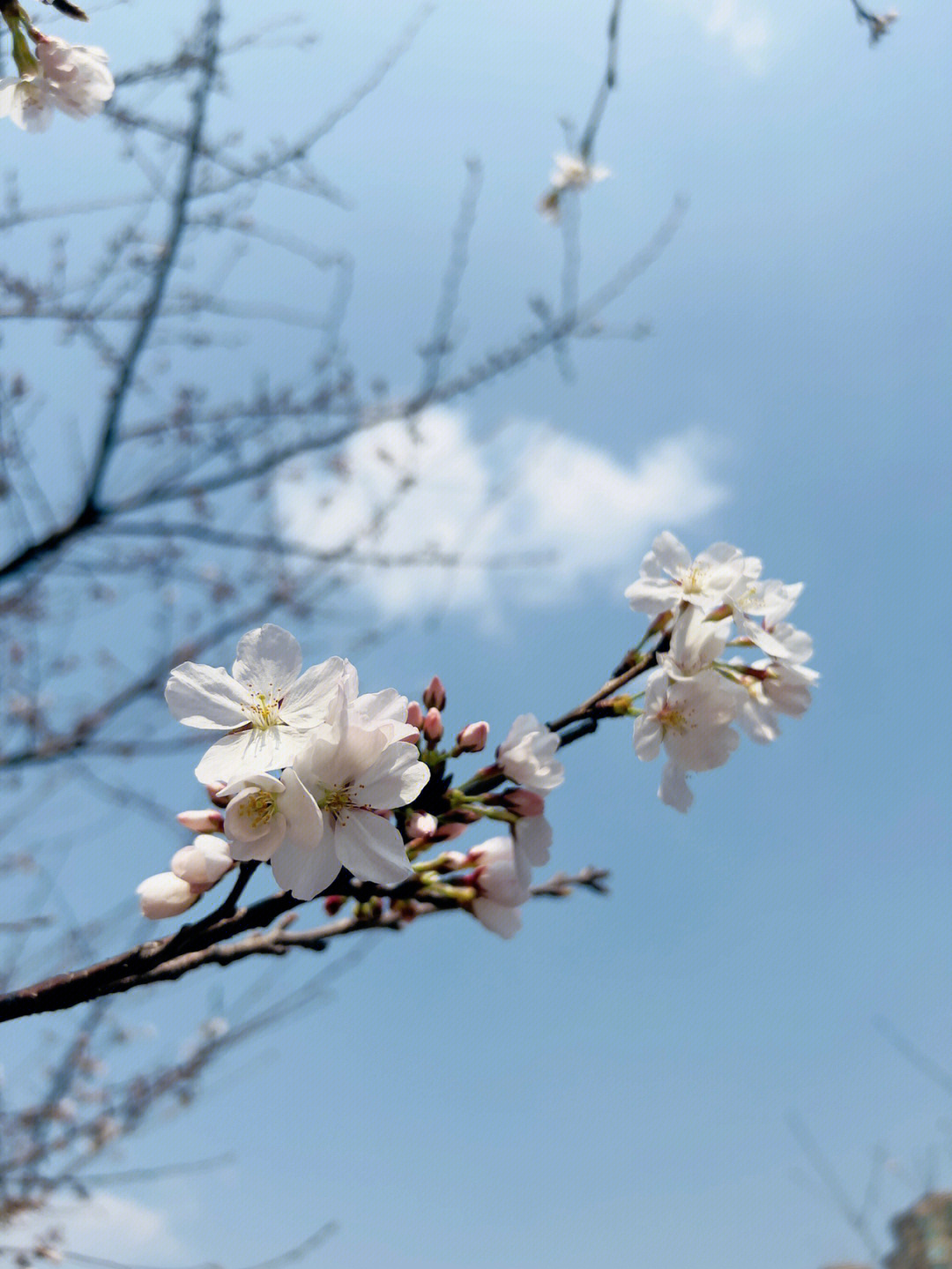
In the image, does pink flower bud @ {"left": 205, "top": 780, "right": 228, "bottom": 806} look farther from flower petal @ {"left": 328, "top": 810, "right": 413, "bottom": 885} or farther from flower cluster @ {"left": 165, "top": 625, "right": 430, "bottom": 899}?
flower petal @ {"left": 328, "top": 810, "right": 413, "bottom": 885}

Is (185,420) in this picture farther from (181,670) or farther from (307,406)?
(181,670)

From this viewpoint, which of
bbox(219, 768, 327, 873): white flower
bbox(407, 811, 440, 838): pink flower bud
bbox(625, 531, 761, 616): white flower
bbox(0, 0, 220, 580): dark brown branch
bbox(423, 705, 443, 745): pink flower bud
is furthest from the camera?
bbox(0, 0, 220, 580): dark brown branch

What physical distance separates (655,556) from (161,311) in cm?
288

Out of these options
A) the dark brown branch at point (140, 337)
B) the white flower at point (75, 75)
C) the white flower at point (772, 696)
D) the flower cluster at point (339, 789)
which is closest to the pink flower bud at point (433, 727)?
the flower cluster at point (339, 789)

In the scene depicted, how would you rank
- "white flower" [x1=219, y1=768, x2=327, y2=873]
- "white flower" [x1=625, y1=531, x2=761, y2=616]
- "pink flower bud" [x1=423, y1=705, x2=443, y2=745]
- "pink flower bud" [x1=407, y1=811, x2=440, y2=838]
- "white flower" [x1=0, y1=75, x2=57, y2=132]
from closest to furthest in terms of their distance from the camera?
"white flower" [x1=219, y1=768, x2=327, y2=873] → "pink flower bud" [x1=407, y1=811, x2=440, y2=838] → "pink flower bud" [x1=423, y1=705, x2=443, y2=745] → "white flower" [x1=625, y1=531, x2=761, y2=616] → "white flower" [x1=0, y1=75, x2=57, y2=132]

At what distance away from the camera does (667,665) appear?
1.08 meters

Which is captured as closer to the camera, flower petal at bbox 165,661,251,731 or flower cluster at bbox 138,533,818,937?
flower cluster at bbox 138,533,818,937

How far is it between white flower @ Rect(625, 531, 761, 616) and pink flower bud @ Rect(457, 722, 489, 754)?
0.28 m

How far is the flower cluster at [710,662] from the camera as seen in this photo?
3.61 ft

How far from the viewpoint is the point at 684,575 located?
4.07ft

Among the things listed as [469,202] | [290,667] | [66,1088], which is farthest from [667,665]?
[66,1088]

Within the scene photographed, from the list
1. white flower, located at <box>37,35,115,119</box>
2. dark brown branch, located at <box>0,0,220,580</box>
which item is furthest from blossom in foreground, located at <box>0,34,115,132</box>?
dark brown branch, located at <box>0,0,220,580</box>

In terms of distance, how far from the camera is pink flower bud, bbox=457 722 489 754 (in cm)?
109

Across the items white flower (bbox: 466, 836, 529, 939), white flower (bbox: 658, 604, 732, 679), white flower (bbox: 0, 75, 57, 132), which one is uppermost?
white flower (bbox: 0, 75, 57, 132)
